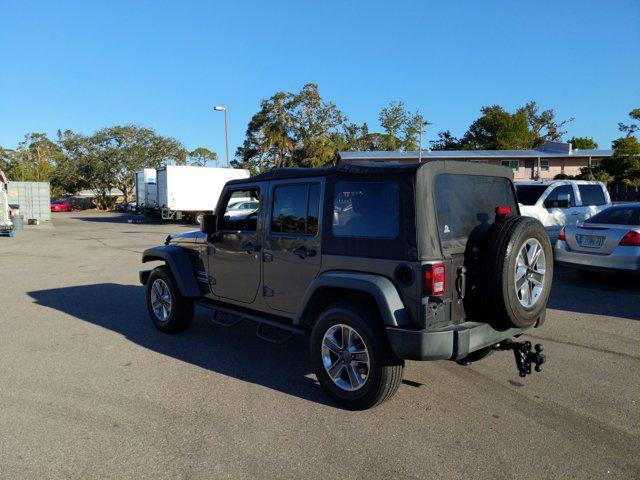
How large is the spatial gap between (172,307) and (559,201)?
9.49 m

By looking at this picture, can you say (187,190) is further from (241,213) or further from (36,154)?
(36,154)

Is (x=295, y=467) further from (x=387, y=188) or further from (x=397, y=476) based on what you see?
(x=387, y=188)

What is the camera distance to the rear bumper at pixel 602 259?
7.59 metres

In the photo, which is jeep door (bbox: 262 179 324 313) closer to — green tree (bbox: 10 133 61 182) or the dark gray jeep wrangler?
the dark gray jeep wrangler

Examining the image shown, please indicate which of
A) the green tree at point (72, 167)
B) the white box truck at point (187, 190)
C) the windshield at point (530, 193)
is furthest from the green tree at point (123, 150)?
the windshield at point (530, 193)

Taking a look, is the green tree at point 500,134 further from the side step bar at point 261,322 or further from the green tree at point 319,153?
the side step bar at point 261,322

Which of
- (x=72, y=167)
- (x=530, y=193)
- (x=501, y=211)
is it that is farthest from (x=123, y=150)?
(x=501, y=211)

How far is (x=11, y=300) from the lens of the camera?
8070mm

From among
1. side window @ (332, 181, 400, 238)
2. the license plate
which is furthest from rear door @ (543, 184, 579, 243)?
side window @ (332, 181, 400, 238)

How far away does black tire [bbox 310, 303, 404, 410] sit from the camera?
3.61 m

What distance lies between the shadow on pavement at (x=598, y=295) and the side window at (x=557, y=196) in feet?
7.37

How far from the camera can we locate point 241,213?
5.07 m

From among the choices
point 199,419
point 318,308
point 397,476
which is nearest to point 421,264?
point 318,308

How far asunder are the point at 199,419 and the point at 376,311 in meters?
1.55
